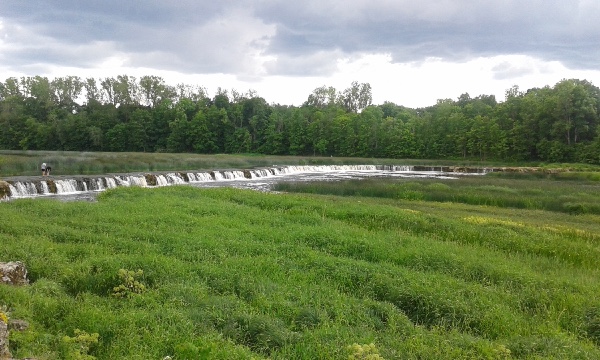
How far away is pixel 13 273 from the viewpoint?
8.90 meters

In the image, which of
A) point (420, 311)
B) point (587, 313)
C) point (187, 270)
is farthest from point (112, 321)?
point (587, 313)

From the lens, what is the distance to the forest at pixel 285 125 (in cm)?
7444

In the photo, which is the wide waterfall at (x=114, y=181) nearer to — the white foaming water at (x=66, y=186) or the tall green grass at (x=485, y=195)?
the white foaming water at (x=66, y=186)

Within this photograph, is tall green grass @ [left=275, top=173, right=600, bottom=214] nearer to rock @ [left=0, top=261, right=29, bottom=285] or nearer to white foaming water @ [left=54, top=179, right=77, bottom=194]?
white foaming water @ [left=54, top=179, right=77, bottom=194]

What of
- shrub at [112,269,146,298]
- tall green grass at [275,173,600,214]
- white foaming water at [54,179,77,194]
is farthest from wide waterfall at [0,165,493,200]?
shrub at [112,269,146,298]

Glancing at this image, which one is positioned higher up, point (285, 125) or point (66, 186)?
point (285, 125)

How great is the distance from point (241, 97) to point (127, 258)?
12613 centimetres

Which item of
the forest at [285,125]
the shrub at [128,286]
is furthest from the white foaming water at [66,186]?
the forest at [285,125]


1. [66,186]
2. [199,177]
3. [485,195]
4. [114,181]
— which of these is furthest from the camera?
[199,177]

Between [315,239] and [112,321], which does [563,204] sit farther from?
[112,321]

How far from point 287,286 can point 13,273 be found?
238 inches

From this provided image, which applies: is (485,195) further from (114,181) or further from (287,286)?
(114,181)

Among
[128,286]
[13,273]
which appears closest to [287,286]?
[128,286]

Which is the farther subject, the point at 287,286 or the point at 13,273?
the point at 287,286
